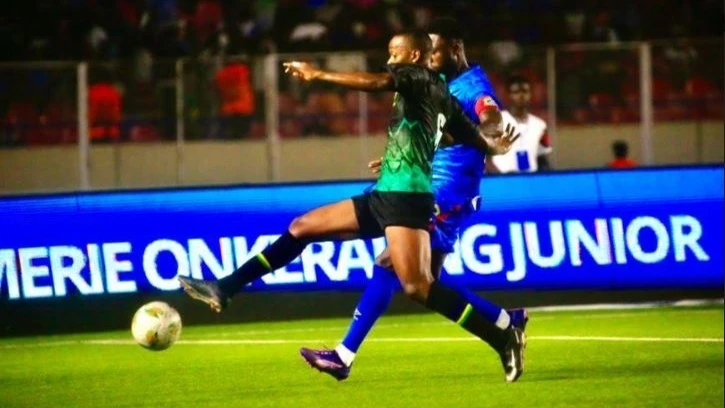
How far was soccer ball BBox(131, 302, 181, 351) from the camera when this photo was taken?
962 cm

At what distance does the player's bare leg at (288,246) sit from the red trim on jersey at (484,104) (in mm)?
1020

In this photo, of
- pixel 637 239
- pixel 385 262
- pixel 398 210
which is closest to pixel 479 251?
pixel 637 239

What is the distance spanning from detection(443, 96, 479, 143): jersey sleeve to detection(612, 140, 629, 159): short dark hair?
912 cm

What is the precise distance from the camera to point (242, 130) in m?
18.3

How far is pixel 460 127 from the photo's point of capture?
30.7 feet

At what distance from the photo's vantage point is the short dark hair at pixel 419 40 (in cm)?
887

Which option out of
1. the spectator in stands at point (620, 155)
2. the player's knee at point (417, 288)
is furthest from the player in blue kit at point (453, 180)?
the spectator in stands at point (620, 155)

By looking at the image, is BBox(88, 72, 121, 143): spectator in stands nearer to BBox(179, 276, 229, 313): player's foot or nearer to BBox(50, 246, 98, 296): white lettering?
BBox(50, 246, 98, 296): white lettering

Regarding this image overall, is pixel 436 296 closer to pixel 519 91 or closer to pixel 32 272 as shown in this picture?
pixel 32 272

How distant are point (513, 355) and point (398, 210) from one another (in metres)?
1.08

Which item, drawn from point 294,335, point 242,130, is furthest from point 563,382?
point 242,130

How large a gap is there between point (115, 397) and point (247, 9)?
13.3 m

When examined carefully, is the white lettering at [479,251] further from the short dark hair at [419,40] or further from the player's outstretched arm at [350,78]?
the player's outstretched arm at [350,78]

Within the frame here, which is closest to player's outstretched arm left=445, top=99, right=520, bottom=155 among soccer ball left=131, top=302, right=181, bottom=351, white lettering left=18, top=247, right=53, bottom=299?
soccer ball left=131, top=302, right=181, bottom=351
